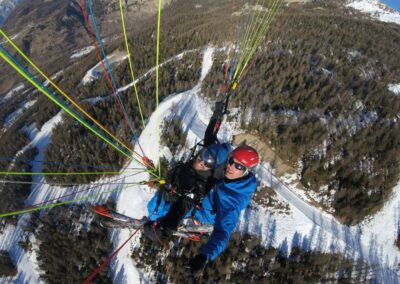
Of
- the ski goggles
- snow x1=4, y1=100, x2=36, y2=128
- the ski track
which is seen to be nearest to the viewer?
the ski goggles

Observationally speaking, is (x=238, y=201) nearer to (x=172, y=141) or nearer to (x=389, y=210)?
(x=172, y=141)

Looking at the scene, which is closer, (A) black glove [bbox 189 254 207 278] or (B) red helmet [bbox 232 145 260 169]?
(A) black glove [bbox 189 254 207 278]

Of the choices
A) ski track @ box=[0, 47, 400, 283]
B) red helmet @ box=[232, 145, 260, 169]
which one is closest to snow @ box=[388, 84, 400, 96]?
ski track @ box=[0, 47, 400, 283]

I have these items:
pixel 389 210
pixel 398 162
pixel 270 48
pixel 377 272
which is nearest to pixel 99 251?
pixel 377 272

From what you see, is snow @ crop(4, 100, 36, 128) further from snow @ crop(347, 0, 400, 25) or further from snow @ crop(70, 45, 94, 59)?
snow @ crop(347, 0, 400, 25)

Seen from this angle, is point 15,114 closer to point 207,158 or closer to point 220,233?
point 207,158
